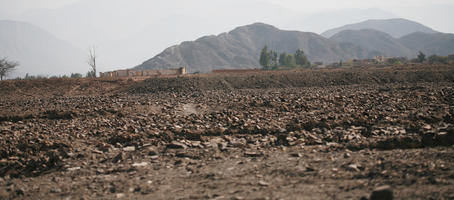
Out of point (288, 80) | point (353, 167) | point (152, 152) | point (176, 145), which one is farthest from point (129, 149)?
point (288, 80)

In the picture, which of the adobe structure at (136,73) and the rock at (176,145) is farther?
the adobe structure at (136,73)

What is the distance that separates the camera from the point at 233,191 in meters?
5.71

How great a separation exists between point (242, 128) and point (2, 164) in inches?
248

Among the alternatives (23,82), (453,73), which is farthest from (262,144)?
(23,82)

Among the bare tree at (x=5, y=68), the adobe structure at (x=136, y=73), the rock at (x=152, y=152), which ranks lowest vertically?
the rock at (x=152, y=152)

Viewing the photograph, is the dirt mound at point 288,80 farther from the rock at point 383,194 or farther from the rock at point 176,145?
the rock at point 383,194

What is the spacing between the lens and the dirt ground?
5.80 meters

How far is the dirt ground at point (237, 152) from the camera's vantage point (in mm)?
5805

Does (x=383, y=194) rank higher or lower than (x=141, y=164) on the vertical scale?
higher

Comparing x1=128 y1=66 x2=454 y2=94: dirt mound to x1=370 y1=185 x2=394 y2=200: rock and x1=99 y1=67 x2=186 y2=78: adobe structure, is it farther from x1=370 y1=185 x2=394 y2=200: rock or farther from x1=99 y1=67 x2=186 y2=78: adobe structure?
x1=370 y1=185 x2=394 y2=200: rock

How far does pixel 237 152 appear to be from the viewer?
8.16 m

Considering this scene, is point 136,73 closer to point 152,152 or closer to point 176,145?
point 176,145

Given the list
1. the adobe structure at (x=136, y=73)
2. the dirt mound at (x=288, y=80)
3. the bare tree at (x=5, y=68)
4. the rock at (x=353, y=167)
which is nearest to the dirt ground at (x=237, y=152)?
the rock at (x=353, y=167)

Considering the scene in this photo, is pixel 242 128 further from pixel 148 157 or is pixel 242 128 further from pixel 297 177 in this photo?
pixel 297 177
